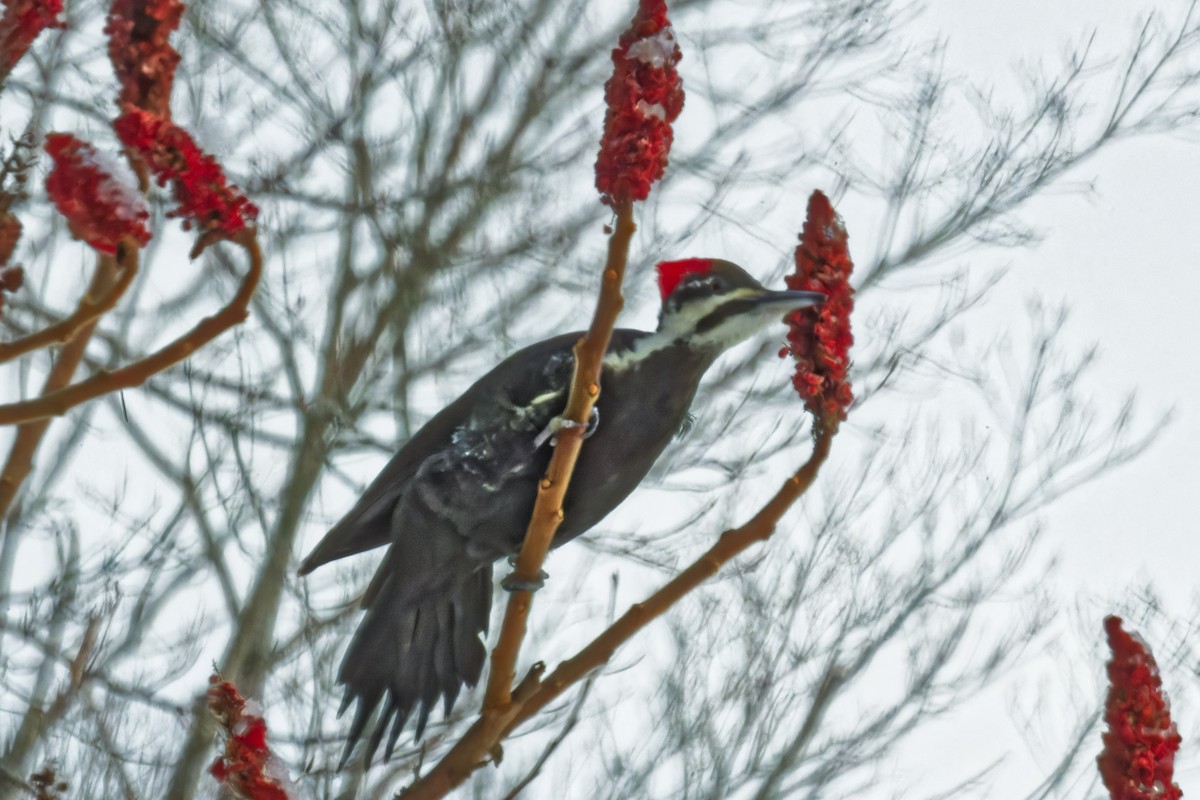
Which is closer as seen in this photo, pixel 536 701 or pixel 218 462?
pixel 536 701

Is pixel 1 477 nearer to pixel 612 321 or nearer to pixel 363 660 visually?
pixel 612 321

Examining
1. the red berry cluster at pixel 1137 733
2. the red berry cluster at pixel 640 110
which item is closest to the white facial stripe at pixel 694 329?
the red berry cluster at pixel 640 110

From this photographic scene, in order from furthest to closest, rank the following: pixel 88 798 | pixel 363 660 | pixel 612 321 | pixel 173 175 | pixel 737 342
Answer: pixel 88 798 → pixel 363 660 → pixel 737 342 → pixel 612 321 → pixel 173 175

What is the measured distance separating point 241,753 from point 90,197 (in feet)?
2.03

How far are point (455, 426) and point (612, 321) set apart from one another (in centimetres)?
120

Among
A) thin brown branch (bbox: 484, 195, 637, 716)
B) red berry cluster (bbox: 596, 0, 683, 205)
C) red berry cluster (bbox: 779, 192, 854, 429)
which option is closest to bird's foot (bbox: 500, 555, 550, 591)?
thin brown branch (bbox: 484, 195, 637, 716)

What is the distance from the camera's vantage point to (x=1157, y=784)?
4.99 feet

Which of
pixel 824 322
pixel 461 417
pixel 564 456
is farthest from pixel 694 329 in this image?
pixel 824 322

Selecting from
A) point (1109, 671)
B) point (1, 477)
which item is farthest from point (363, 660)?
point (1109, 671)

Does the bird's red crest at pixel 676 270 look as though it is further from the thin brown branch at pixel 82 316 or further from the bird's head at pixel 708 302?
the thin brown branch at pixel 82 316

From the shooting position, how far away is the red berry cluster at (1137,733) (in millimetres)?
1519

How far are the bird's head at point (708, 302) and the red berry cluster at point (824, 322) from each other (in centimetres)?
55

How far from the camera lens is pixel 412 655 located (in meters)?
3.02

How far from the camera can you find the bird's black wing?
287 cm
